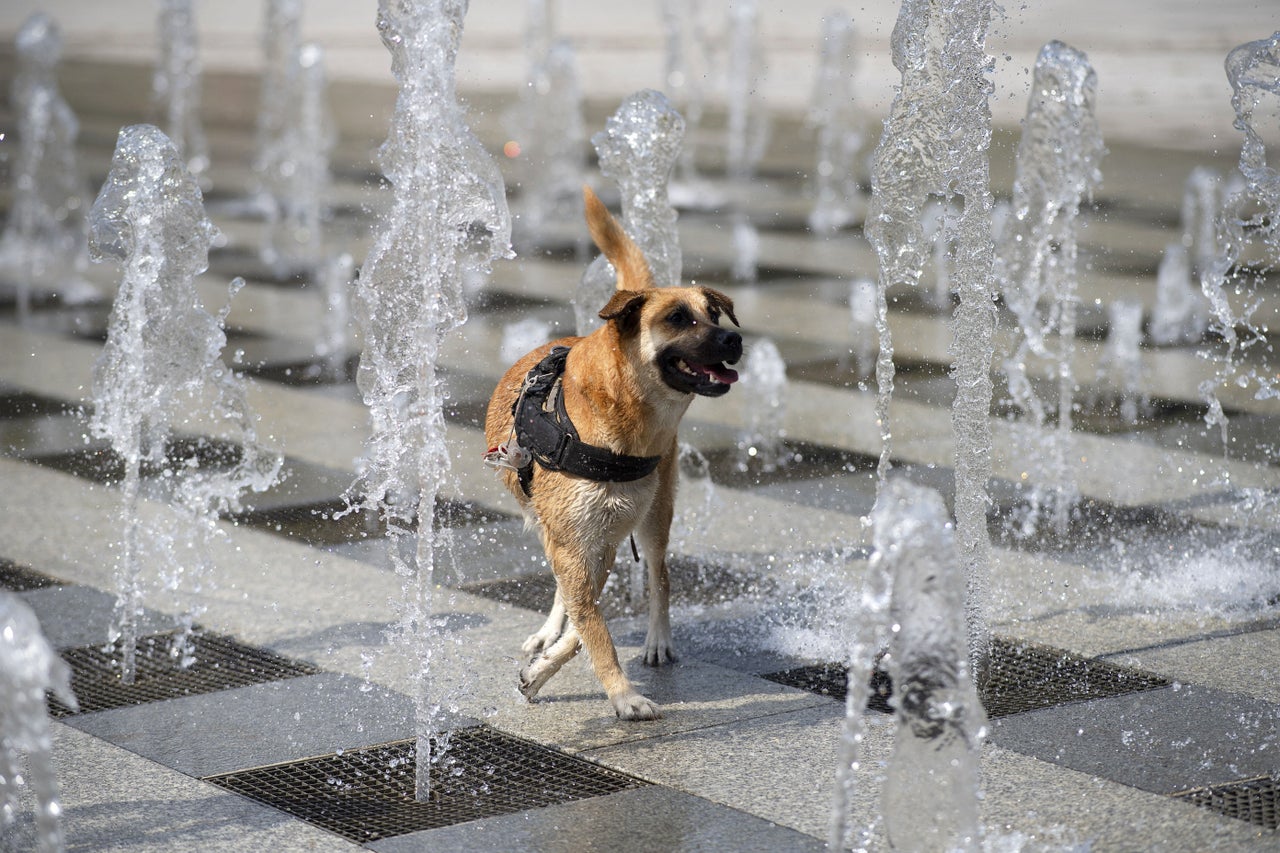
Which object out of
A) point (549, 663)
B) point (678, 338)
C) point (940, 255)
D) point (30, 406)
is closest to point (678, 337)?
point (678, 338)

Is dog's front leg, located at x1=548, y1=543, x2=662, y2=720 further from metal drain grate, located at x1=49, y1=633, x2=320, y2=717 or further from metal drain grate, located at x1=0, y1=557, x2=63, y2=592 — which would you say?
metal drain grate, located at x1=0, y1=557, x2=63, y2=592

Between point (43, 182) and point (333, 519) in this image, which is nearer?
point (333, 519)

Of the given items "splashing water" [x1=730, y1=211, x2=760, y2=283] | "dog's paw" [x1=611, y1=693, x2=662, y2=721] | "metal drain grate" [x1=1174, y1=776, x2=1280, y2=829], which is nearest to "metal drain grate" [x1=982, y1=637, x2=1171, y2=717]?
"metal drain grate" [x1=1174, y1=776, x2=1280, y2=829]

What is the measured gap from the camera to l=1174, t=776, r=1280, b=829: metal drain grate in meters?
3.29

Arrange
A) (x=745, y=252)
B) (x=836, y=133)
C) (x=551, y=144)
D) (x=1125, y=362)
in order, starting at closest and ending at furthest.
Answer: (x=1125, y=362)
(x=745, y=252)
(x=551, y=144)
(x=836, y=133)

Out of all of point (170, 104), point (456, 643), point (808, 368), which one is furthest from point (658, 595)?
point (170, 104)

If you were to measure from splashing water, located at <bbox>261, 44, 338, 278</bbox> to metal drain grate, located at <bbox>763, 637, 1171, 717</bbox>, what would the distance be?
6.37 metres

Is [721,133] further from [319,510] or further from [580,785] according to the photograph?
[580,785]

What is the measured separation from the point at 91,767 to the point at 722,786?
138 cm

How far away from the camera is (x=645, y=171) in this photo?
5.65 m

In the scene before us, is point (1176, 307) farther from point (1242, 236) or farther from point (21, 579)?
point (21, 579)

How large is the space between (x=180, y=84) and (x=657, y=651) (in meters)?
11.4

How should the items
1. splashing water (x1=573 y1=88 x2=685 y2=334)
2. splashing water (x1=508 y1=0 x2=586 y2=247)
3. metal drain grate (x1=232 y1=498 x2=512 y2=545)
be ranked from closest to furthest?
metal drain grate (x1=232 y1=498 x2=512 y2=545) < splashing water (x1=573 y1=88 x2=685 y2=334) < splashing water (x1=508 y1=0 x2=586 y2=247)

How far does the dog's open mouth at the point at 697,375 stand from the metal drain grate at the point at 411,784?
0.86 meters
